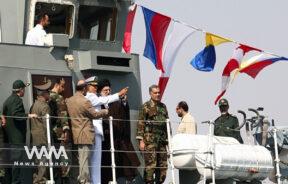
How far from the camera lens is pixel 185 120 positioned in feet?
46.5

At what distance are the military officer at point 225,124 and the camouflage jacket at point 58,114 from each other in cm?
291

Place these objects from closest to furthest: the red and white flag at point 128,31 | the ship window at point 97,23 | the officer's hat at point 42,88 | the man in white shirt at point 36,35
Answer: the officer's hat at point 42,88
the man in white shirt at point 36,35
the ship window at point 97,23
the red and white flag at point 128,31

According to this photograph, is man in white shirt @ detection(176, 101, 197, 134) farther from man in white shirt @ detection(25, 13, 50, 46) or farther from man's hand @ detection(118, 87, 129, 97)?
man in white shirt @ detection(25, 13, 50, 46)

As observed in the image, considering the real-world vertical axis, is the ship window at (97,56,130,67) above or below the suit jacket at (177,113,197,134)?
above

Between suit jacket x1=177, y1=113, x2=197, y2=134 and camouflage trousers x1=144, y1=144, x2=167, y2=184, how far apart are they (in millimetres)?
440

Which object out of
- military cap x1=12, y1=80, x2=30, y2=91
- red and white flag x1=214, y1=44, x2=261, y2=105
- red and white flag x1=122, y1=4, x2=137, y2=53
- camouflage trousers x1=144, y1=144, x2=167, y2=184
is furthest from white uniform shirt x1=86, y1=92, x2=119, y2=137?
red and white flag x1=214, y1=44, x2=261, y2=105

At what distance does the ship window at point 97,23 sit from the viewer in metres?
14.8

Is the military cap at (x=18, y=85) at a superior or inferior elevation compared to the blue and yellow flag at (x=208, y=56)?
inferior

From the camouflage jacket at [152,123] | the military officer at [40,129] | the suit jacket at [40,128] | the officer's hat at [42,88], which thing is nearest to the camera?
the military officer at [40,129]

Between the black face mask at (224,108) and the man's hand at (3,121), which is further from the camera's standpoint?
the black face mask at (224,108)

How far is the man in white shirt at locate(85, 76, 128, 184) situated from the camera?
13066 millimetres

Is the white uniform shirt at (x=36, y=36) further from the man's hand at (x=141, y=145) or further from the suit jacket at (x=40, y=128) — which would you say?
the man's hand at (x=141, y=145)

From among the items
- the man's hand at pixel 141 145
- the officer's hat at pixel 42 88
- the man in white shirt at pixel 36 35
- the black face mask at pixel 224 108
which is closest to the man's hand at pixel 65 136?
the officer's hat at pixel 42 88

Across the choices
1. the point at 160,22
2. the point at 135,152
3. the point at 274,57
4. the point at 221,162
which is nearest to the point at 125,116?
the point at 135,152
